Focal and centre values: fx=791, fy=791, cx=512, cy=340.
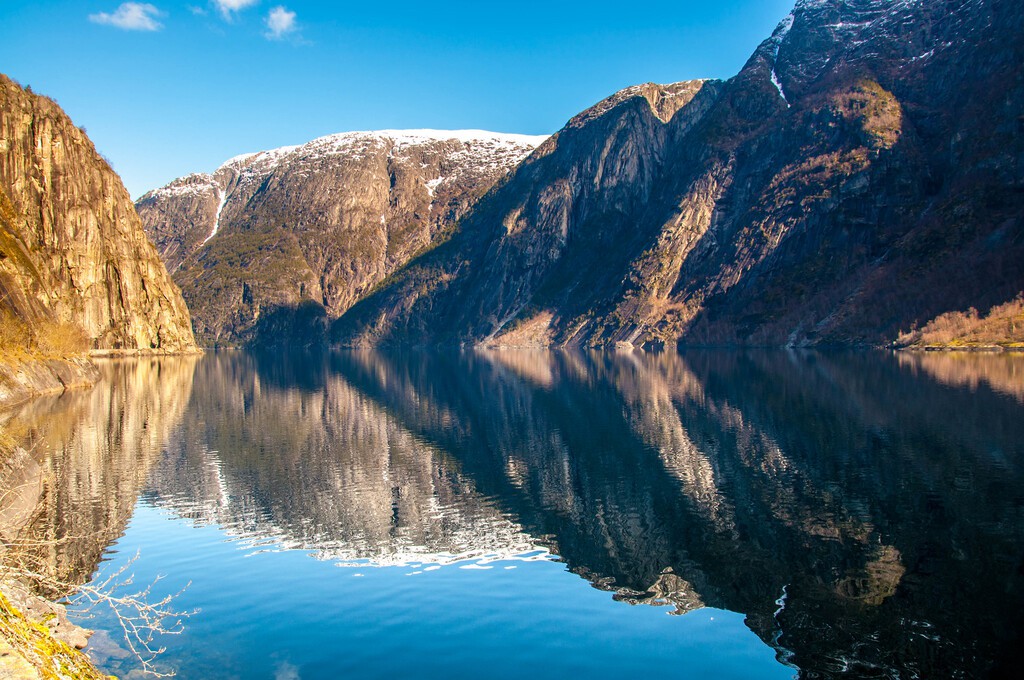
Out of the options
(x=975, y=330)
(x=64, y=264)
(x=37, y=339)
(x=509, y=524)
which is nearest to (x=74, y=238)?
(x=64, y=264)

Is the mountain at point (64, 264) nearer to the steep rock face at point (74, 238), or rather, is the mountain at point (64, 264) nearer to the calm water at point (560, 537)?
the steep rock face at point (74, 238)

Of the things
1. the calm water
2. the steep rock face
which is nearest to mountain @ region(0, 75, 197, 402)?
the steep rock face

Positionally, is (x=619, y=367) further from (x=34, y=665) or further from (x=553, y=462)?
(x=34, y=665)

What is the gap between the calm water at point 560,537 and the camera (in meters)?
18.7

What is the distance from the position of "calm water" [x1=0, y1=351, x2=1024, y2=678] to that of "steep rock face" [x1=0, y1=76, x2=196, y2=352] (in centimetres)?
5486

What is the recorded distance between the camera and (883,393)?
69312 millimetres

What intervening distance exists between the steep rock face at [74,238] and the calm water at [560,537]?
54.9 meters

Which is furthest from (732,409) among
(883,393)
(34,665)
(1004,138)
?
(1004,138)

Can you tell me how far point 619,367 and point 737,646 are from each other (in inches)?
4370

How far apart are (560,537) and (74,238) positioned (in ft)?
462

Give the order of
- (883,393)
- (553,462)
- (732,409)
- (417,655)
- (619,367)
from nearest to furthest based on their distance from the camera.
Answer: (417,655), (553,462), (732,409), (883,393), (619,367)

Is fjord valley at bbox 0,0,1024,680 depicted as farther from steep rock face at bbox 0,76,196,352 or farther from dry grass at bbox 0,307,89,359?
steep rock face at bbox 0,76,196,352

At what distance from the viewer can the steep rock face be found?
10925cm

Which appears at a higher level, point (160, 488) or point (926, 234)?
point (926, 234)
